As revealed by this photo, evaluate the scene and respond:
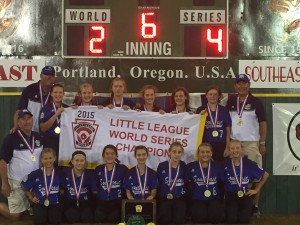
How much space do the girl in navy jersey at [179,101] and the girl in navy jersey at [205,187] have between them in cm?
70

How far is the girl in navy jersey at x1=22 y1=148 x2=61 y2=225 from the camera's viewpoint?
7133 mm

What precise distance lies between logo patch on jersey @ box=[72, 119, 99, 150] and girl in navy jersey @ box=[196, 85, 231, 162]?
4.89 feet

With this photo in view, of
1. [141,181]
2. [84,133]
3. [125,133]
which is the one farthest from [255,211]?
[84,133]

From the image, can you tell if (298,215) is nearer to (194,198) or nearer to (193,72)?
(194,198)

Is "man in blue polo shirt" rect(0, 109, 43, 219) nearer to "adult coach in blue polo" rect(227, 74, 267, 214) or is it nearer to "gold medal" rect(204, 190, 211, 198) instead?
"gold medal" rect(204, 190, 211, 198)

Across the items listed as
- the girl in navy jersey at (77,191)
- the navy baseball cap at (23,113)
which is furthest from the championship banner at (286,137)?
the navy baseball cap at (23,113)

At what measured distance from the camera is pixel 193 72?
8.31 metres

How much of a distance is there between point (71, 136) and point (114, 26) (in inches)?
64.9

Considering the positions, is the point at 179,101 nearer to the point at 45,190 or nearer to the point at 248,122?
the point at 248,122

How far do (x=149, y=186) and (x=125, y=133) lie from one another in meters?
1.01

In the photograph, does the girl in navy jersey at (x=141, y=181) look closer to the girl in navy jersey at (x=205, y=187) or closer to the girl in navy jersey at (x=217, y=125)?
the girl in navy jersey at (x=205, y=187)

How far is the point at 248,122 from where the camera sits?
7.86 metres

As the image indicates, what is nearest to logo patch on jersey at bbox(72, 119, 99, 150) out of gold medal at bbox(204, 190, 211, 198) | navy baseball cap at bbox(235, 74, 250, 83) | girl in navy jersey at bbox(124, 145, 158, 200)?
girl in navy jersey at bbox(124, 145, 158, 200)

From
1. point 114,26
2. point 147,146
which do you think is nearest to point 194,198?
point 147,146
